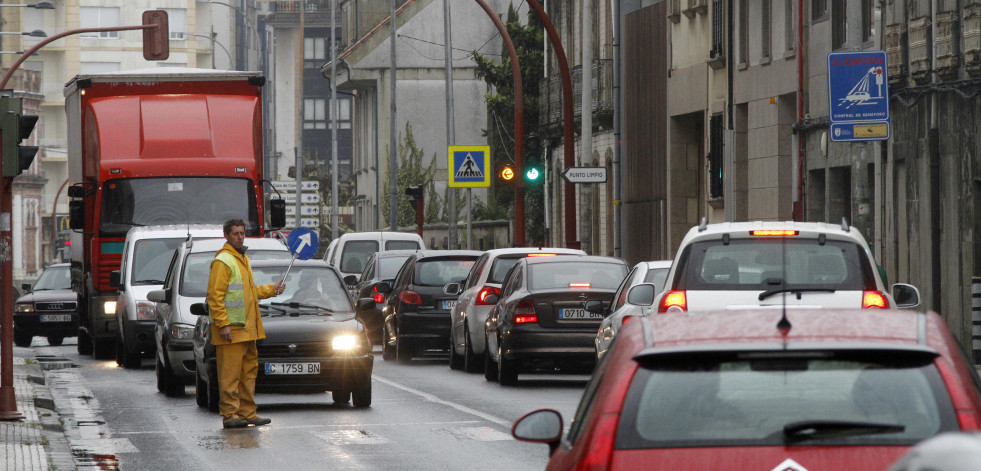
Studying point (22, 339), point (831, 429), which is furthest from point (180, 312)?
point (22, 339)

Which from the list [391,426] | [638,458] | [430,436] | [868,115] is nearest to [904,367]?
[638,458]

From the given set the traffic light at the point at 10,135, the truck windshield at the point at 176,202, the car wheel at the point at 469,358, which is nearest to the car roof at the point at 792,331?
the traffic light at the point at 10,135

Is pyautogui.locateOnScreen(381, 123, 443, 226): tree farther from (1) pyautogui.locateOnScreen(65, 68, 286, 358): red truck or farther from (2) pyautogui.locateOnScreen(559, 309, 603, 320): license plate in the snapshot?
(2) pyautogui.locateOnScreen(559, 309, 603, 320): license plate

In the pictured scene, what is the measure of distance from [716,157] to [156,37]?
11808 millimetres

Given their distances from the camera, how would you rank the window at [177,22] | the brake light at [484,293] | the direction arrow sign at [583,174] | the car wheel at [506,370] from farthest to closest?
the window at [177,22]
the direction arrow sign at [583,174]
the brake light at [484,293]
the car wheel at [506,370]

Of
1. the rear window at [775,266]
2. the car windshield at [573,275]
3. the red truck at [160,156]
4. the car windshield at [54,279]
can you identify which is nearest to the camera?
the rear window at [775,266]

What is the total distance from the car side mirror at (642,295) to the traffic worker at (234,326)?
3071 mm

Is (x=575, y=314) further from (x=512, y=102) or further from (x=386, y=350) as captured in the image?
(x=512, y=102)

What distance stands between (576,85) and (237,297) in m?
31.0

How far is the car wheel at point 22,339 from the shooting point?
36156 mm

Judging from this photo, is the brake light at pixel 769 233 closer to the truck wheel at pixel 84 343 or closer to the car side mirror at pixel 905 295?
the car side mirror at pixel 905 295

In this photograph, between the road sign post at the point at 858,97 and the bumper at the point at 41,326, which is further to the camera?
the bumper at the point at 41,326

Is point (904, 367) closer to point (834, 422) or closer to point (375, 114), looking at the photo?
point (834, 422)

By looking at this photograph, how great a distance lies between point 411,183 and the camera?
71750 millimetres
